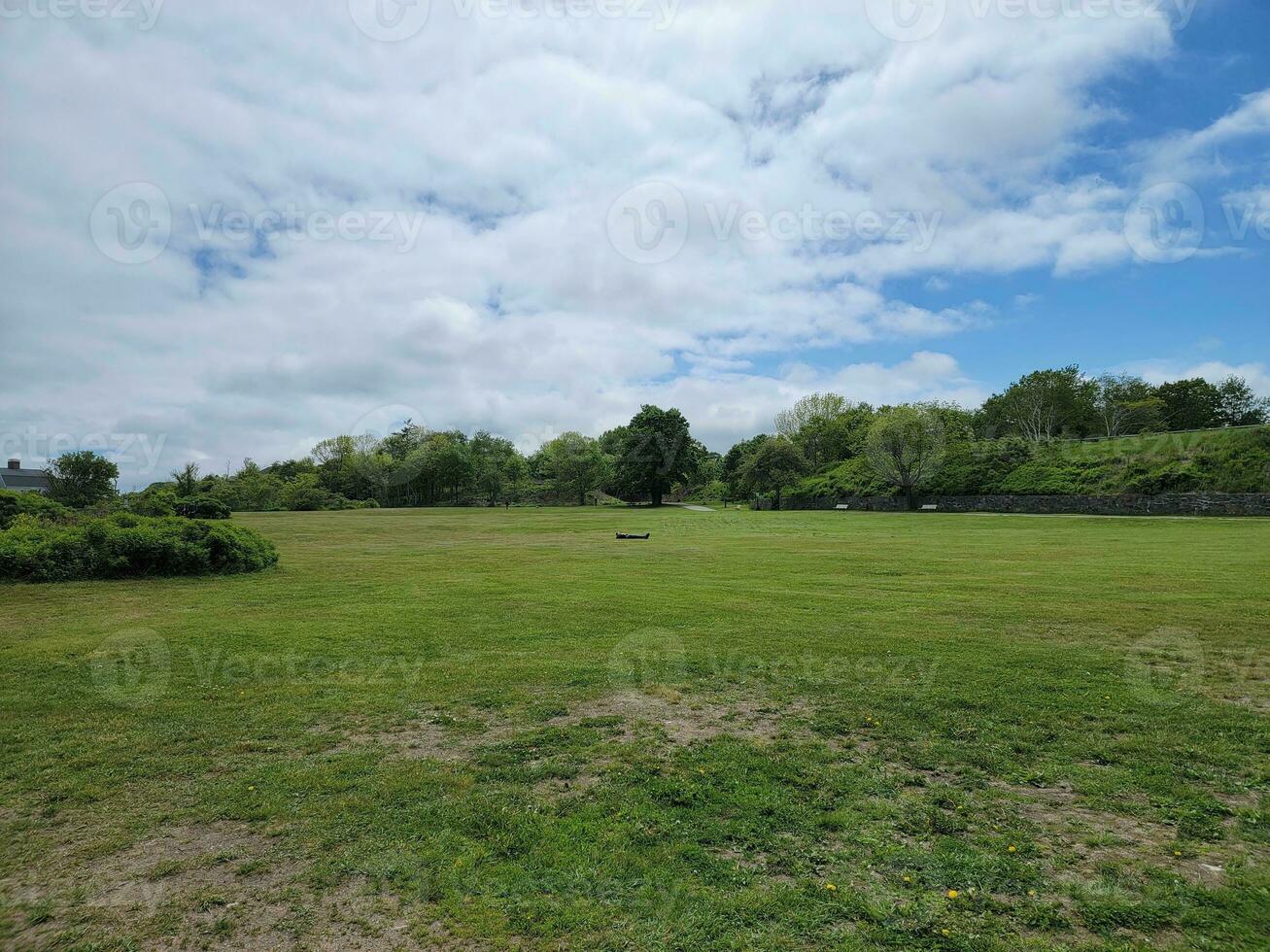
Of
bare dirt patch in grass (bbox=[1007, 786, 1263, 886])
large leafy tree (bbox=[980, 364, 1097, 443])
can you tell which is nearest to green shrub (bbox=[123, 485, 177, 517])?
bare dirt patch in grass (bbox=[1007, 786, 1263, 886])

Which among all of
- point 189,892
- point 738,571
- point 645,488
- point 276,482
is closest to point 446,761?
point 189,892

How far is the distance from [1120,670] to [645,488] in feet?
247

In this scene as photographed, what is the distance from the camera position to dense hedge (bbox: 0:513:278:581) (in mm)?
15758

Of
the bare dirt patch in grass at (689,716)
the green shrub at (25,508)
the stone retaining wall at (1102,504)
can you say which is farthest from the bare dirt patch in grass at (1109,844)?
the stone retaining wall at (1102,504)

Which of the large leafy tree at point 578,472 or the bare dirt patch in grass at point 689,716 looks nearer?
the bare dirt patch in grass at point 689,716

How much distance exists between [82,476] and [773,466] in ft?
194

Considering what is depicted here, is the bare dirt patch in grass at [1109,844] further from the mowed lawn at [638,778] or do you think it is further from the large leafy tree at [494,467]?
the large leafy tree at [494,467]

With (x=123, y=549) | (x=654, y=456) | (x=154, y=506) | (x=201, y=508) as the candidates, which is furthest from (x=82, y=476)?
(x=654, y=456)

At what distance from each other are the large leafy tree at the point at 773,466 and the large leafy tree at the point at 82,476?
55.6 m

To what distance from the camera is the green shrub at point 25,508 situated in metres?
19.8

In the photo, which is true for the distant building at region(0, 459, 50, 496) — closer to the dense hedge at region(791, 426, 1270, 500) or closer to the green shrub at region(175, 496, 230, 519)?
the green shrub at region(175, 496, 230, 519)

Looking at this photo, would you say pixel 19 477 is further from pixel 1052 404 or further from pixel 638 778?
pixel 1052 404

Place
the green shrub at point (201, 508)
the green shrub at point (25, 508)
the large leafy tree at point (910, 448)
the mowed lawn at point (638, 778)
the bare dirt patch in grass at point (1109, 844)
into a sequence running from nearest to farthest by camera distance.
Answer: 1. the mowed lawn at point (638, 778)
2. the bare dirt patch in grass at point (1109, 844)
3. the green shrub at point (25, 508)
4. the green shrub at point (201, 508)
5. the large leafy tree at point (910, 448)

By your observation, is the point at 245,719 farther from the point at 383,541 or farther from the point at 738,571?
the point at 383,541
